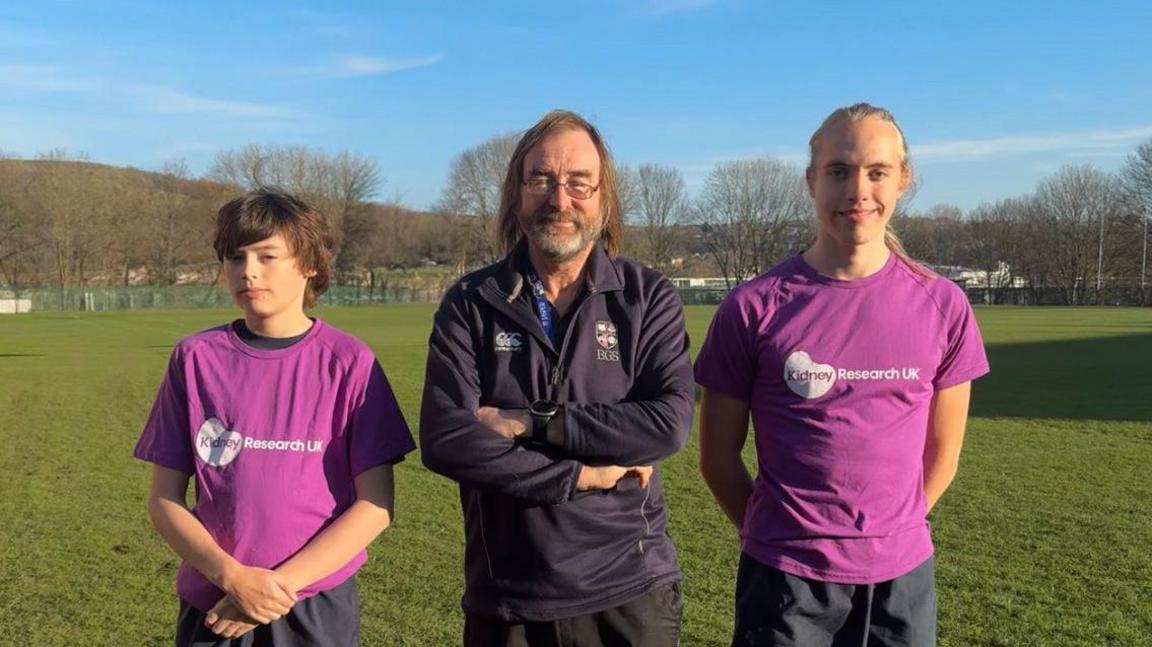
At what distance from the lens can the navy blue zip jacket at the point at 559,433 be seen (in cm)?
253

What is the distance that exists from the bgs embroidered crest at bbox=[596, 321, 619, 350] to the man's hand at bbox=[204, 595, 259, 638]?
1255 millimetres

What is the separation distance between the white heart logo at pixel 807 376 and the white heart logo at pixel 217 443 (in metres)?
1.59

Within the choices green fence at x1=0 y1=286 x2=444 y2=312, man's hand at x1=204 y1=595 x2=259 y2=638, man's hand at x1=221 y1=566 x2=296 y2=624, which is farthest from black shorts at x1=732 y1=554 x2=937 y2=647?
green fence at x1=0 y1=286 x2=444 y2=312

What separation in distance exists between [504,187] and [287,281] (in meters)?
0.75

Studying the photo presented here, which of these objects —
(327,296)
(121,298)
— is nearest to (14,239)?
(121,298)

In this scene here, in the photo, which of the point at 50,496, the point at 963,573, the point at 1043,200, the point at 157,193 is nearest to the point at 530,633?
the point at 963,573

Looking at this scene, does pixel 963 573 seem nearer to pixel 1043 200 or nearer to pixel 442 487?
pixel 442 487

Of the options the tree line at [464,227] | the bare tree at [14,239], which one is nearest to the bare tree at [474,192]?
the tree line at [464,227]

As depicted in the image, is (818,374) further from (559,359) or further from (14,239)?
(14,239)

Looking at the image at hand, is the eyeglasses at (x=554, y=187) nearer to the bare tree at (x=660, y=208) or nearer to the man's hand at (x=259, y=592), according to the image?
the man's hand at (x=259, y=592)

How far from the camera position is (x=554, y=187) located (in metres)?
2.75

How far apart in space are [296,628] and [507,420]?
86 centimetres

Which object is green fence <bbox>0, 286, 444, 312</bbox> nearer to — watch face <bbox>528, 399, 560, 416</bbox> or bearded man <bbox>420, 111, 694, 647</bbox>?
bearded man <bbox>420, 111, 694, 647</bbox>

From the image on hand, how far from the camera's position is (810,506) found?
258 cm
